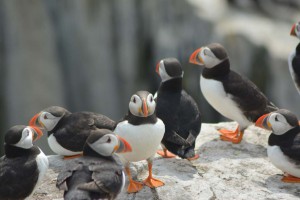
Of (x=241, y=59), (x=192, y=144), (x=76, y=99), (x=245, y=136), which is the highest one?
(x=192, y=144)

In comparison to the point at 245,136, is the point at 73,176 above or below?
above

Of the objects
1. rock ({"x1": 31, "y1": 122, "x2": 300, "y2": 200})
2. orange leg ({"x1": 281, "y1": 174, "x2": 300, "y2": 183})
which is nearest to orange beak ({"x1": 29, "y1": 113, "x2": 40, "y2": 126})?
rock ({"x1": 31, "y1": 122, "x2": 300, "y2": 200})

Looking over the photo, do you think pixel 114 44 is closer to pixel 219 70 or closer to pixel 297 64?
pixel 297 64

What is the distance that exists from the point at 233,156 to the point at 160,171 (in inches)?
32.4

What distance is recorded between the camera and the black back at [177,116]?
5.00 metres

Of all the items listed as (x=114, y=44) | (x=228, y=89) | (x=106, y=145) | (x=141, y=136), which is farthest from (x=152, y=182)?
(x=114, y=44)

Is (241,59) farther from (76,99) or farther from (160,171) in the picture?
(160,171)

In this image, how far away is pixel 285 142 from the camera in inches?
199

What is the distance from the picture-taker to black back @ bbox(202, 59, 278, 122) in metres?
5.76

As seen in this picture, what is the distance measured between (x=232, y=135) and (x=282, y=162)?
45.6 inches

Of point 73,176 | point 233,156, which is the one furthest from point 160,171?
point 73,176

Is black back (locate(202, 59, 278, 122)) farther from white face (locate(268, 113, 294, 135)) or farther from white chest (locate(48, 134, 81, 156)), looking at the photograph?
white chest (locate(48, 134, 81, 156))

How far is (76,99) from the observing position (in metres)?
13.1

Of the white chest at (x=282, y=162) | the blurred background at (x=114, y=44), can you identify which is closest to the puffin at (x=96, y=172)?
the white chest at (x=282, y=162)
